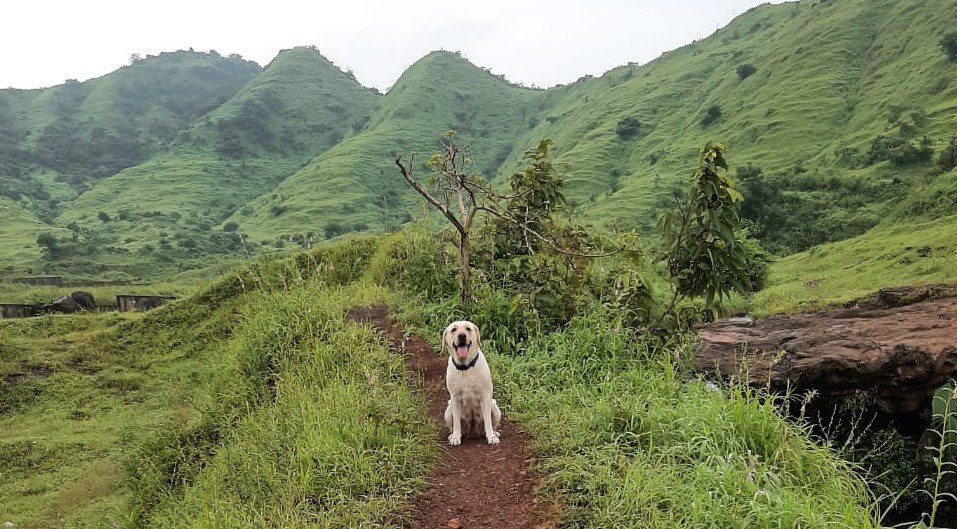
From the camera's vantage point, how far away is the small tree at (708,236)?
6660mm

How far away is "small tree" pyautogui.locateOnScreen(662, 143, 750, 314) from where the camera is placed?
A: 666 cm

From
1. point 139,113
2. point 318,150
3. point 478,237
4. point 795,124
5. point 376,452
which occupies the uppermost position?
point 139,113

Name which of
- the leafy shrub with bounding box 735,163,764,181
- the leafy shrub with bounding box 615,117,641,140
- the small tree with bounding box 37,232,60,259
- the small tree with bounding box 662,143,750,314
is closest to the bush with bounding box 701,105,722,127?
the leafy shrub with bounding box 615,117,641,140

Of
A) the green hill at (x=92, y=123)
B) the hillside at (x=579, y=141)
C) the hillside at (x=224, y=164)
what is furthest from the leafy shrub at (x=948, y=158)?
the green hill at (x=92, y=123)

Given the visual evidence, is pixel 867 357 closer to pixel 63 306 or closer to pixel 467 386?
pixel 467 386

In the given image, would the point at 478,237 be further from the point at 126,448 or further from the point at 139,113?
the point at 139,113

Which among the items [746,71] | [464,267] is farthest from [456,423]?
[746,71]

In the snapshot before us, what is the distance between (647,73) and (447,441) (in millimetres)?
110344

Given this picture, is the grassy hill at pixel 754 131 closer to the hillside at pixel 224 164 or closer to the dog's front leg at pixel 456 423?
the hillside at pixel 224 164

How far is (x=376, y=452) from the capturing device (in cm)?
464

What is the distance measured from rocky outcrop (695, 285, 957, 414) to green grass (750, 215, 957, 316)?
11.2m

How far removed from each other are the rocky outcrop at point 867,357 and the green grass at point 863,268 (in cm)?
1123

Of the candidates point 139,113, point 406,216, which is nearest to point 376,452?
point 406,216

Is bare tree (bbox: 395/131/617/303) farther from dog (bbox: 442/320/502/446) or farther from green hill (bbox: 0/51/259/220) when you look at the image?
green hill (bbox: 0/51/259/220)
